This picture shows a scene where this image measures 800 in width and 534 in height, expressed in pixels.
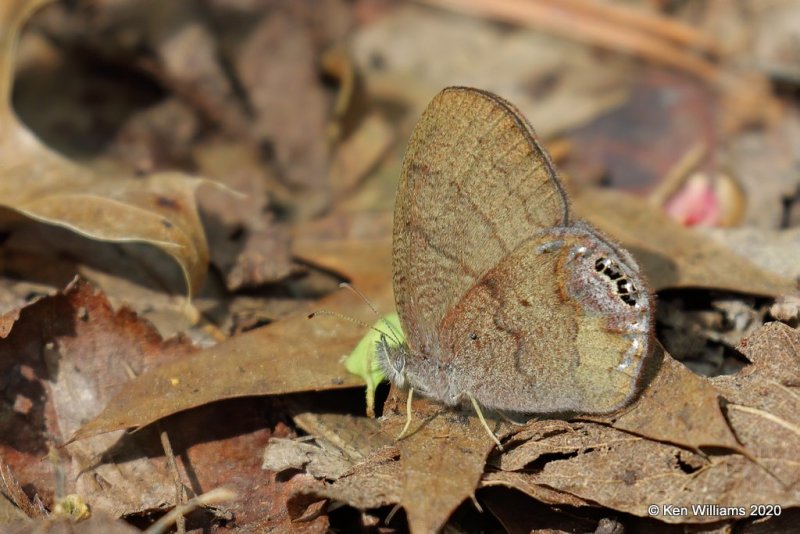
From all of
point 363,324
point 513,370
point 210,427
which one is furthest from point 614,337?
point 210,427

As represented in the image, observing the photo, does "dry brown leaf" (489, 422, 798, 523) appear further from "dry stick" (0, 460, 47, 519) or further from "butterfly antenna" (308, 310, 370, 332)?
"dry stick" (0, 460, 47, 519)

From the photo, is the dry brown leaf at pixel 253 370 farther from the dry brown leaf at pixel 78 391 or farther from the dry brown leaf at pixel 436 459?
the dry brown leaf at pixel 436 459

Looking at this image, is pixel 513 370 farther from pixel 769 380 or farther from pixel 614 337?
pixel 769 380

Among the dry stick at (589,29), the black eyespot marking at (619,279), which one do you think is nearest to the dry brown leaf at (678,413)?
the black eyespot marking at (619,279)

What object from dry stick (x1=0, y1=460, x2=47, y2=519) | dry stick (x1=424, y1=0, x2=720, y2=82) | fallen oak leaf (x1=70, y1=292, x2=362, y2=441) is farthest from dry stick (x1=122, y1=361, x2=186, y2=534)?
dry stick (x1=424, y1=0, x2=720, y2=82)

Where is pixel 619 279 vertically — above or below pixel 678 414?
above

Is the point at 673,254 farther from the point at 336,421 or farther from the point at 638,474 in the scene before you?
the point at 336,421

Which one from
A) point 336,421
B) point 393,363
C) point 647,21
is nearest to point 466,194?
point 393,363
